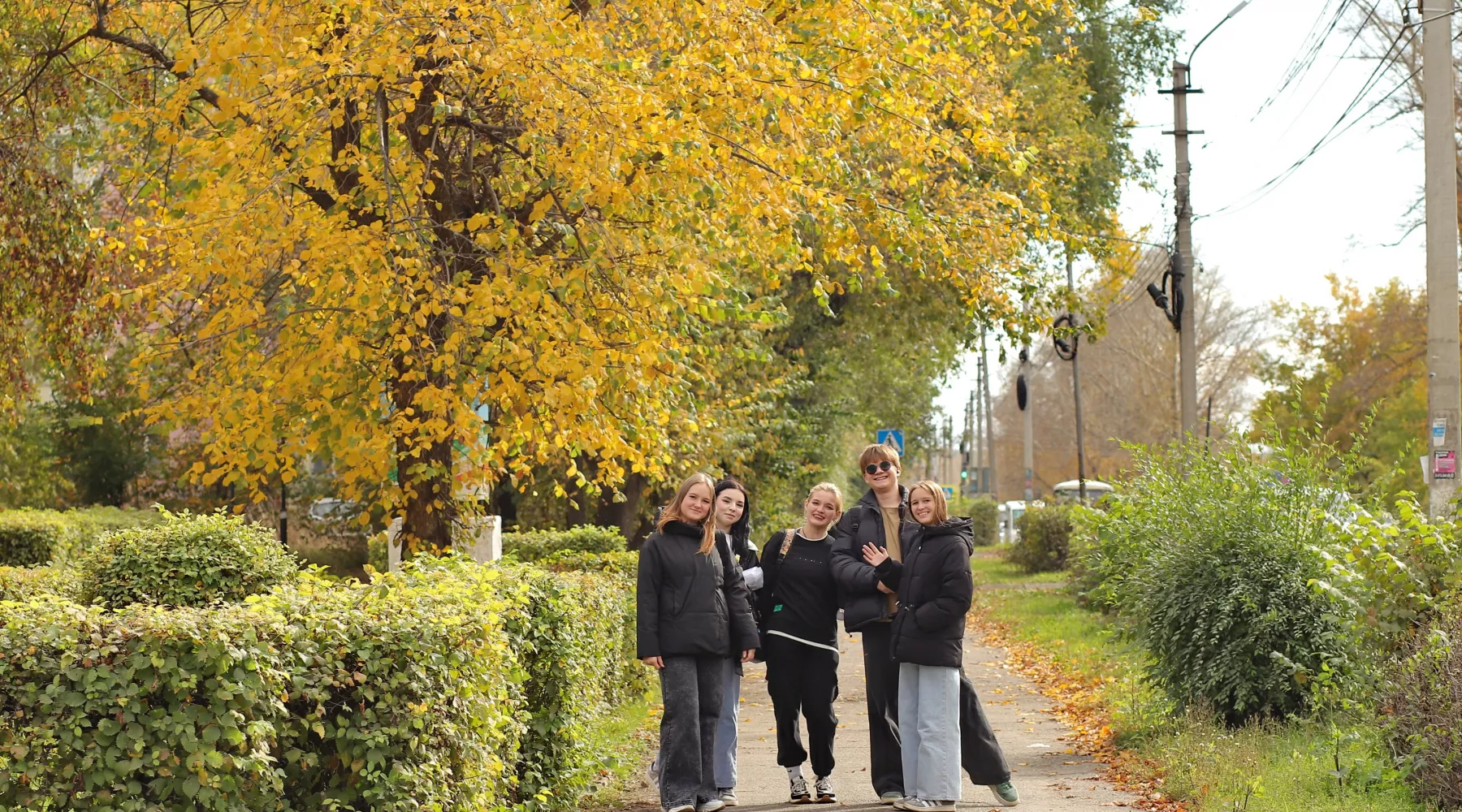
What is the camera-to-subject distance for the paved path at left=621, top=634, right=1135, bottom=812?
27.5 feet

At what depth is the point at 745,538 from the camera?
8.67m

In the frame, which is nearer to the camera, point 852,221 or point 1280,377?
point 852,221

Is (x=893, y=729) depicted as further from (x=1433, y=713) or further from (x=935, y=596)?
(x=1433, y=713)

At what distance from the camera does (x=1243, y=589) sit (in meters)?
9.34

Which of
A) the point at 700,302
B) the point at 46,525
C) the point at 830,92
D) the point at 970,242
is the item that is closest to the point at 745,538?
the point at 700,302

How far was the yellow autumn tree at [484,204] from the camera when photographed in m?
8.71

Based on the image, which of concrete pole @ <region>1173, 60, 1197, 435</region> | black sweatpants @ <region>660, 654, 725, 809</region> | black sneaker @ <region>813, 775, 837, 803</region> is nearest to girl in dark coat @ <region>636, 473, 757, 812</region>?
black sweatpants @ <region>660, 654, 725, 809</region>

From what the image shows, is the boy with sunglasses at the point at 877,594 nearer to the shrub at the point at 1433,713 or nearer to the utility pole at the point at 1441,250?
the shrub at the point at 1433,713

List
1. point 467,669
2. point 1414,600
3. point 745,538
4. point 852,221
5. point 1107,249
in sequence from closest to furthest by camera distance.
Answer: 1. point 467,669
2. point 1414,600
3. point 745,538
4. point 852,221
5. point 1107,249

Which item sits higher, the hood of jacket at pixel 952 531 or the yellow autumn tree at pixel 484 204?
the yellow autumn tree at pixel 484 204

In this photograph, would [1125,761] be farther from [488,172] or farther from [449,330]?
[488,172]

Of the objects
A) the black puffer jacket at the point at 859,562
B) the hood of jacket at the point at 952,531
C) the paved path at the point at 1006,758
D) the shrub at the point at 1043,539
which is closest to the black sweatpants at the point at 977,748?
the paved path at the point at 1006,758

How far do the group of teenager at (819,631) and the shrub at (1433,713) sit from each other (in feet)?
6.43

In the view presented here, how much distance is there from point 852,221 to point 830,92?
4.38ft
